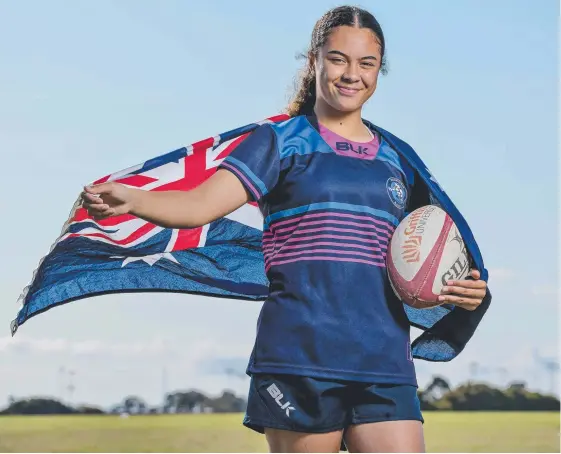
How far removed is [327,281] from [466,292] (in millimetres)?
620

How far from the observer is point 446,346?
4.60 metres

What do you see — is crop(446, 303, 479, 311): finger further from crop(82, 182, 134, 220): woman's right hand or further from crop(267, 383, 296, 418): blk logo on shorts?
crop(82, 182, 134, 220): woman's right hand

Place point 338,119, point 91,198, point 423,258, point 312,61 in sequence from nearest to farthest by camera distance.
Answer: point 91,198 < point 423,258 < point 338,119 < point 312,61

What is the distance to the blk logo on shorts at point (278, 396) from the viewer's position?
3.88m

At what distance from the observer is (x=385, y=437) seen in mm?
3871

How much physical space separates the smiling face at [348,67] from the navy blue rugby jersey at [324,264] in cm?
21

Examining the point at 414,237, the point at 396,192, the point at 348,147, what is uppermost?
the point at 348,147

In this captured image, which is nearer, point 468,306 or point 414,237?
point 414,237

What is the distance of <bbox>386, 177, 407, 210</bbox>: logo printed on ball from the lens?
409 centimetres

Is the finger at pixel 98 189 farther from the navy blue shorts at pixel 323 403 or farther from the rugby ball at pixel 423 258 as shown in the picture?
the rugby ball at pixel 423 258

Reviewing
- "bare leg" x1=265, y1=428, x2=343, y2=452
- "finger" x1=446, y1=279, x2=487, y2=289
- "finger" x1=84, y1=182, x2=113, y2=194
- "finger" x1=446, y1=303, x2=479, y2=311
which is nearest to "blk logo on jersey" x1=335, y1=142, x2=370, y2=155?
"finger" x1=446, y1=279, x2=487, y2=289

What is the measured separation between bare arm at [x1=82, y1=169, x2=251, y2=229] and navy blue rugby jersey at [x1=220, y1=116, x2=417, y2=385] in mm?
73

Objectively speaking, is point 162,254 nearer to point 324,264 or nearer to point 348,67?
point 324,264

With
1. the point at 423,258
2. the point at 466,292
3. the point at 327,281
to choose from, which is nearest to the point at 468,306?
the point at 466,292
